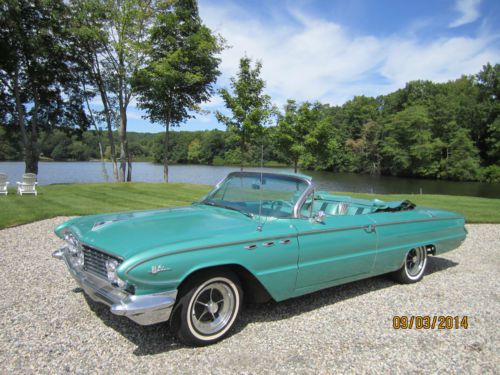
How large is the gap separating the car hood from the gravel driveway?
0.88m

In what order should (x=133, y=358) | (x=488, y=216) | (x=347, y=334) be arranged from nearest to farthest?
(x=133, y=358) → (x=347, y=334) → (x=488, y=216)

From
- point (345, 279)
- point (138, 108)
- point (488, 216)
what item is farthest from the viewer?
point (138, 108)

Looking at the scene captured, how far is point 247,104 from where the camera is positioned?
20.1 metres

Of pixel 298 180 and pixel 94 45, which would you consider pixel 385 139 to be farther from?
pixel 298 180

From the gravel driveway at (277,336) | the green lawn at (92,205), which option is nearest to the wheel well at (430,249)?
the gravel driveway at (277,336)

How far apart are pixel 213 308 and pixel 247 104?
701 inches

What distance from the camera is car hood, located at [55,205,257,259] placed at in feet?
9.79

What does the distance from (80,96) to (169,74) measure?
7745 millimetres

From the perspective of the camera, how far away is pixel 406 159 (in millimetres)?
54500

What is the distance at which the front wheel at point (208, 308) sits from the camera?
3.05 m

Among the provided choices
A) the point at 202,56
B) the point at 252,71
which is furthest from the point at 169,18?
the point at 252,71

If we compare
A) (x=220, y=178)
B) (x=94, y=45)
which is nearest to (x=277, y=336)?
(x=94, y=45)

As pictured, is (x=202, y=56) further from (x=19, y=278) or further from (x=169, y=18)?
(x=19, y=278)

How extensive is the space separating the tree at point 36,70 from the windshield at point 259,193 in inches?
783
